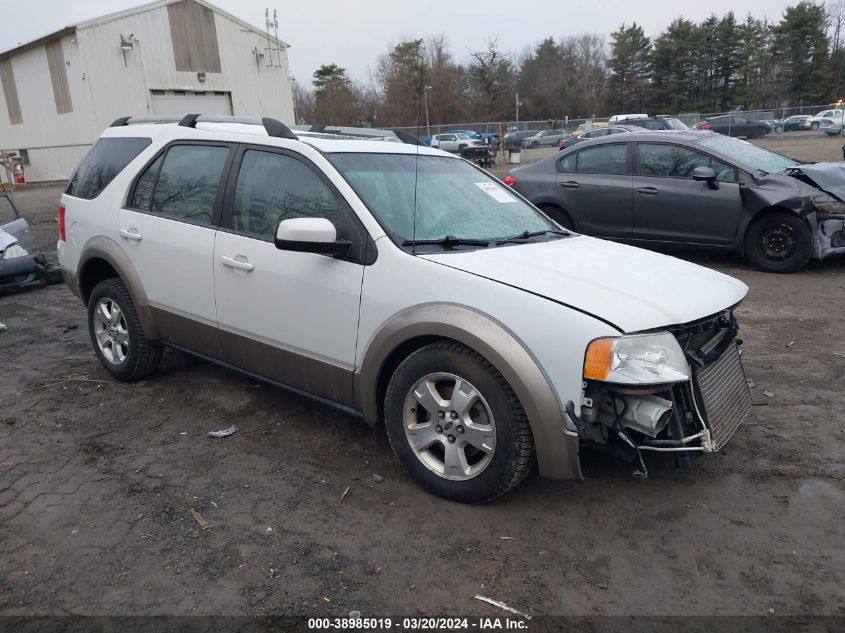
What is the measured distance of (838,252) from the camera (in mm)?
7480

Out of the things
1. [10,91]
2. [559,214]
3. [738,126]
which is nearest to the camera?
[559,214]

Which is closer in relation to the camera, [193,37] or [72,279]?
[72,279]

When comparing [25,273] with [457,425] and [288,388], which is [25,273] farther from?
[457,425]

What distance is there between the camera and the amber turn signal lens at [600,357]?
8.79 ft

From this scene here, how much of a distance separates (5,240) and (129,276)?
4714 mm

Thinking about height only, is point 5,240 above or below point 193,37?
below

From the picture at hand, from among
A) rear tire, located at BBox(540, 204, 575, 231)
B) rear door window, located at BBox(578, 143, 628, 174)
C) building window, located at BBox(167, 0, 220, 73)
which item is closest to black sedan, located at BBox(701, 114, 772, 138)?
building window, located at BBox(167, 0, 220, 73)

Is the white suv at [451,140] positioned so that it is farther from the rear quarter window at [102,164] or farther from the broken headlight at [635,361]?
the broken headlight at [635,361]

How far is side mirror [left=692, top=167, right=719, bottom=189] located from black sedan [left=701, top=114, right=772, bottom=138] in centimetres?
3084

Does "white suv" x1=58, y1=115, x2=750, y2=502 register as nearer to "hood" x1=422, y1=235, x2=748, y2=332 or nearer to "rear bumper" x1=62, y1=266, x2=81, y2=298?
"hood" x1=422, y1=235, x2=748, y2=332

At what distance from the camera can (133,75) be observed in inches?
1009

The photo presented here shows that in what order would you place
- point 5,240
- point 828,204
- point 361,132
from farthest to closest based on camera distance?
point 5,240
point 828,204
point 361,132

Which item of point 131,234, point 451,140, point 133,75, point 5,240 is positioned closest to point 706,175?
point 131,234

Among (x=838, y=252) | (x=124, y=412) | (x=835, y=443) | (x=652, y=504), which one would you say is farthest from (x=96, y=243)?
(x=838, y=252)
